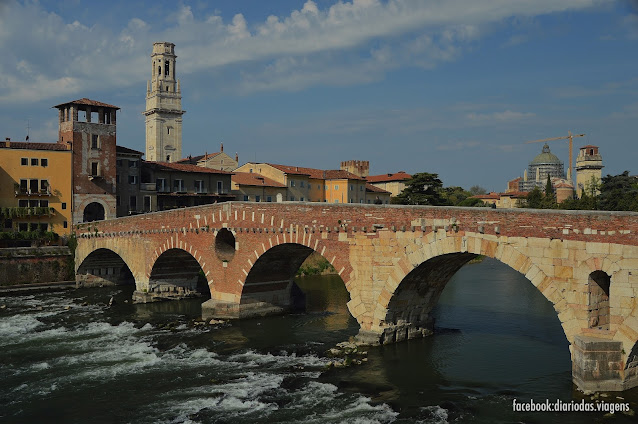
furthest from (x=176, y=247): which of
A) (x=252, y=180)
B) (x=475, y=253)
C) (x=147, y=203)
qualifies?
(x=252, y=180)

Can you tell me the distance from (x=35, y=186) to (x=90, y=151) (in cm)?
554

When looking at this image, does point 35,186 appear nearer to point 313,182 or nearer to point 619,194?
point 313,182

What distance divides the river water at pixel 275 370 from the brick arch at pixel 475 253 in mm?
2211

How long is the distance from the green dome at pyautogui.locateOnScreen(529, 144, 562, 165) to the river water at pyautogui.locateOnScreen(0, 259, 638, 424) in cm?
12308

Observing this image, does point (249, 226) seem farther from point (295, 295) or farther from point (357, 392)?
point (357, 392)

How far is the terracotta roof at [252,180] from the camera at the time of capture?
70688 mm

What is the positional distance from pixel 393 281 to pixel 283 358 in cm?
603

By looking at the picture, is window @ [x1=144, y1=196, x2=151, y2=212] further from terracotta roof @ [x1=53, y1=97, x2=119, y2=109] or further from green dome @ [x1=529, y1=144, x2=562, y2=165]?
green dome @ [x1=529, y1=144, x2=562, y2=165]

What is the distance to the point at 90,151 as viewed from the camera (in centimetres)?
5484

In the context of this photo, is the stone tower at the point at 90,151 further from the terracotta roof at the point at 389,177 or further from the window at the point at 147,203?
the terracotta roof at the point at 389,177

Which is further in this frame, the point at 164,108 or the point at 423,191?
the point at 164,108

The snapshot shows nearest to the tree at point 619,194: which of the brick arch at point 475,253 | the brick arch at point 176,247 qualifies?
the brick arch at point 475,253

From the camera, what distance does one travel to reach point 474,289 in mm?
44812

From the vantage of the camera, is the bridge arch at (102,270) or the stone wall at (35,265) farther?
the bridge arch at (102,270)
